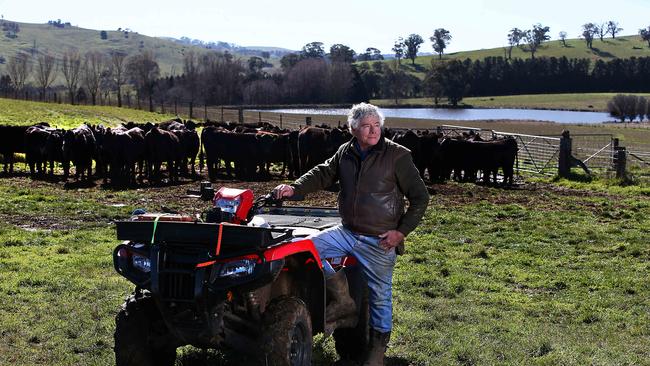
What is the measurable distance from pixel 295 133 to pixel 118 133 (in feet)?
20.0

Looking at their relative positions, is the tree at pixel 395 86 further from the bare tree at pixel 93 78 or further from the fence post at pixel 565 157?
the fence post at pixel 565 157

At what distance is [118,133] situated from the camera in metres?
23.0

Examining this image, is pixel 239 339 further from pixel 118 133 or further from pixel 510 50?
pixel 510 50

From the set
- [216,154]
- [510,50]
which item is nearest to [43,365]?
[216,154]

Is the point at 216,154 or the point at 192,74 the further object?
the point at 192,74

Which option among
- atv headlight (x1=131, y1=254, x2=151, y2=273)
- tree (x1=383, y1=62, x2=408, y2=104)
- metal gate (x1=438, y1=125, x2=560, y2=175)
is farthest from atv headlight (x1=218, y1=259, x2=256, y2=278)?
tree (x1=383, y1=62, x2=408, y2=104)

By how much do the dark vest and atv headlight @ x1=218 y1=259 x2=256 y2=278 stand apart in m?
1.14

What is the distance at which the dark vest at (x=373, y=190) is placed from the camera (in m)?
5.72

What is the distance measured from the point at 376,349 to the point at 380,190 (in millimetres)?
1308

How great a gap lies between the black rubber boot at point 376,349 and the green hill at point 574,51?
489 ft

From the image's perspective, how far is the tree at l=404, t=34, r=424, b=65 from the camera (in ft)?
→ 567

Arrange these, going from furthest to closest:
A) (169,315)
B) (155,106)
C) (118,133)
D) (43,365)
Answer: (155,106) < (118,133) < (43,365) < (169,315)

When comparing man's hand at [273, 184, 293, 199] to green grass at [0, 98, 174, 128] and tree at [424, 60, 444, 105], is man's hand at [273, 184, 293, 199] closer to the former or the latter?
green grass at [0, 98, 174, 128]

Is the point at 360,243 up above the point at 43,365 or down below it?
above
